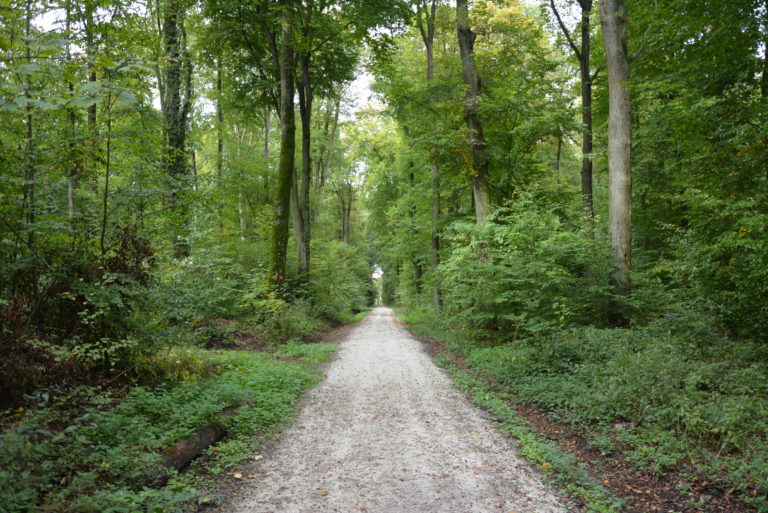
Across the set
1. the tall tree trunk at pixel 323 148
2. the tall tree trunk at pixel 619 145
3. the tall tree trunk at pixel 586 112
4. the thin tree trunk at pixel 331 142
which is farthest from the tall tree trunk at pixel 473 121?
the tall tree trunk at pixel 323 148

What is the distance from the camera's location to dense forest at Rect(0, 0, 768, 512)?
12.7 ft

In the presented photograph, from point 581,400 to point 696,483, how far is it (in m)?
1.89

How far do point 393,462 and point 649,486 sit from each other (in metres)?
2.58

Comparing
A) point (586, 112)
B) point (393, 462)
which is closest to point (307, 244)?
point (586, 112)

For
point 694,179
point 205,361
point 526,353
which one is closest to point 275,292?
point 205,361

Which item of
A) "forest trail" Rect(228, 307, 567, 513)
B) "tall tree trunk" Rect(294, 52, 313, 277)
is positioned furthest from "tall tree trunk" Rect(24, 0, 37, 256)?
"tall tree trunk" Rect(294, 52, 313, 277)

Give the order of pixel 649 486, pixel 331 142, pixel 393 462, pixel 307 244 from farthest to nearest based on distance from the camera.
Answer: pixel 331 142 < pixel 307 244 < pixel 393 462 < pixel 649 486

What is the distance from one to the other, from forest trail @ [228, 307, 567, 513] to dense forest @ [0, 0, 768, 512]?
524 mm

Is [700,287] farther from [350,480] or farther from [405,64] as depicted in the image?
[405,64]

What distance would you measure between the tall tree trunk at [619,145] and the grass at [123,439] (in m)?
8.27

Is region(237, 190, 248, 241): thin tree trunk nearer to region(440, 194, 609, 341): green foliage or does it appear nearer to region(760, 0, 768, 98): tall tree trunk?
region(440, 194, 609, 341): green foliage

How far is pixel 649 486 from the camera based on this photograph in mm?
3941

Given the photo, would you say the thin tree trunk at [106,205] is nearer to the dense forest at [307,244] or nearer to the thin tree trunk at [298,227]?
the dense forest at [307,244]

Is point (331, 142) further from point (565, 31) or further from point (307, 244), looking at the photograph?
point (565, 31)
